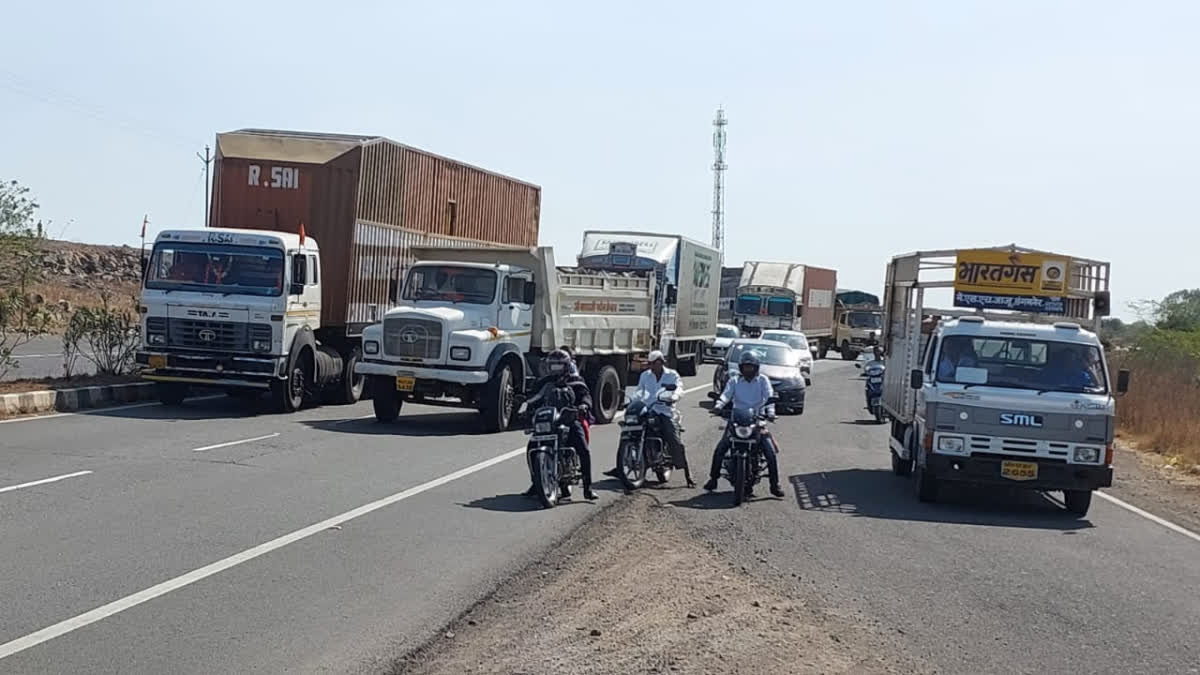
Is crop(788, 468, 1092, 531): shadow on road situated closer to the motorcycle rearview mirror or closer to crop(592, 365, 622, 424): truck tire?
the motorcycle rearview mirror

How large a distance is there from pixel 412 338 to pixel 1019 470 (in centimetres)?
976

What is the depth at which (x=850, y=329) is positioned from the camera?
208ft

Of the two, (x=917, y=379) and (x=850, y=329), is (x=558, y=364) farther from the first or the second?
(x=850, y=329)

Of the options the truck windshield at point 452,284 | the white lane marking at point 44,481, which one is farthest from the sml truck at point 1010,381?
the white lane marking at point 44,481

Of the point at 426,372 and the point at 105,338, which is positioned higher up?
the point at 105,338

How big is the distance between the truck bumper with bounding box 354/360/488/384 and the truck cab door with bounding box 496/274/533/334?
3.73 feet

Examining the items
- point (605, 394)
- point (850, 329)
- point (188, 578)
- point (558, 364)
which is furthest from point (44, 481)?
point (850, 329)

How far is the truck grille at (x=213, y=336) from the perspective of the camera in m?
21.2

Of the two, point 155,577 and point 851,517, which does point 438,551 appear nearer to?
point 155,577

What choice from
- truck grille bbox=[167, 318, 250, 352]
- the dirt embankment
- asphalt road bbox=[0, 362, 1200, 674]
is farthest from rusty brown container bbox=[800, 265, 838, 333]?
the dirt embankment

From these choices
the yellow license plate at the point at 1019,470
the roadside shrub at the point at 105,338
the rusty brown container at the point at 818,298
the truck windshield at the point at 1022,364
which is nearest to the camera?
the yellow license plate at the point at 1019,470

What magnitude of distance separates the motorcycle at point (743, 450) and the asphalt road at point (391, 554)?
0.35 meters

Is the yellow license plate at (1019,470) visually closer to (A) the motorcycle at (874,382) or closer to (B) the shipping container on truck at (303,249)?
(B) the shipping container on truck at (303,249)

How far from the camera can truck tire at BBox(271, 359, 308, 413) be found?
70.8 ft
